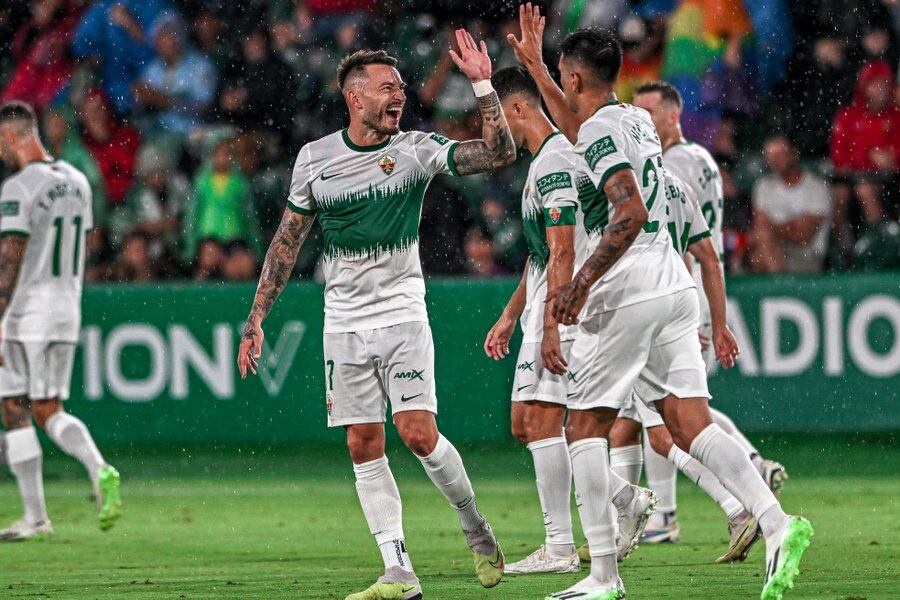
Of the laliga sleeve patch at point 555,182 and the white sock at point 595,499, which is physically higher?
the laliga sleeve patch at point 555,182

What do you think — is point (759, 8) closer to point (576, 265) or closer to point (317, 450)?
point (317, 450)

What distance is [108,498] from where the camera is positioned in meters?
9.20

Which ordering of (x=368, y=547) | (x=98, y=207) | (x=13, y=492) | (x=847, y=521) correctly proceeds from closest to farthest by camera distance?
1. (x=368, y=547)
2. (x=847, y=521)
3. (x=13, y=492)
4. (x=98, y=207)

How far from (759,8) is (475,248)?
3.52 m

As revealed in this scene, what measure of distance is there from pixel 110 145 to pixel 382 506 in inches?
365

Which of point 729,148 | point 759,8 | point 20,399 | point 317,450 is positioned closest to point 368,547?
point 20,399

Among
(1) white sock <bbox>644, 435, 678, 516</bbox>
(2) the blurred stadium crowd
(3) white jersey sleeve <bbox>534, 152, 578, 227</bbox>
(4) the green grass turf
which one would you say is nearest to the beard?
(3) white jersey sleeve <bbox>534, 152, 578, 227</bbox>

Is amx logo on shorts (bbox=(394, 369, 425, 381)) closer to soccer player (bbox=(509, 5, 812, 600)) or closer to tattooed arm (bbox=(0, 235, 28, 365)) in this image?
soccer player (bbox=(509, 5, 812, 600))

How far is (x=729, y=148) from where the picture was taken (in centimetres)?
1377

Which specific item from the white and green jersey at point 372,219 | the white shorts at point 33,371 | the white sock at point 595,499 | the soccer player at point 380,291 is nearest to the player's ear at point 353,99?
the soccer player at point 380,291

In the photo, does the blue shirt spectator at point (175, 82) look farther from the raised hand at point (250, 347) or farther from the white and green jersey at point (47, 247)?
the raised hand at point (250, 347)

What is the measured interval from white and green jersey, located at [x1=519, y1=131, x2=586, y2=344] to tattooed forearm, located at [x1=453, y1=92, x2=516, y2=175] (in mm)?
325

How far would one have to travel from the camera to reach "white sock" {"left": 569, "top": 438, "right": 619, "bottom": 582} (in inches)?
240

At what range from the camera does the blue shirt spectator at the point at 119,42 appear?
51.3 feet
